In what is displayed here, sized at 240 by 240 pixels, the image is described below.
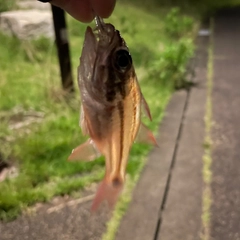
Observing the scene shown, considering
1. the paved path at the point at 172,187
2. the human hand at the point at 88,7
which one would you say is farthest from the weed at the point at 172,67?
the human hand at the point at 88,7

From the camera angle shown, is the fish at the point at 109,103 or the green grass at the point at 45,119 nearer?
the fish at the point at 109,103

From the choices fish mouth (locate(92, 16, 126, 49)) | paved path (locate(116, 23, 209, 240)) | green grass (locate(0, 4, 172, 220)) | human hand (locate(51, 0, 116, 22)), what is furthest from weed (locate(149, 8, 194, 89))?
fish mouth (locate(92, 16, 126, 49))

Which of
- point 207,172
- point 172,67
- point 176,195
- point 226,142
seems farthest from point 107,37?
point 172,67

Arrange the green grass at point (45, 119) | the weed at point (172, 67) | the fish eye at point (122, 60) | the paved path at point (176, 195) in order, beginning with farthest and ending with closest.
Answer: the weed at point (172, 67) → the green grass at point (45, 119) → the paved path at point (176, 195) → the fish eye at point (122, 60)

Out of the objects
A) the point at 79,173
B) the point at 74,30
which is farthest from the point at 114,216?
the point at 74,30

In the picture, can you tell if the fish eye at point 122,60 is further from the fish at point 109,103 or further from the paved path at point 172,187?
the paved path at point 172,187

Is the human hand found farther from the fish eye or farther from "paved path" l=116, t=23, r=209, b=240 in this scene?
"paved path" l=116, t=23, r=209, b=240

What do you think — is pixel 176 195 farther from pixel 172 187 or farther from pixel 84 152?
pixel 84 152

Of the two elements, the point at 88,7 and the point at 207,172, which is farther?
the point at 207,172
